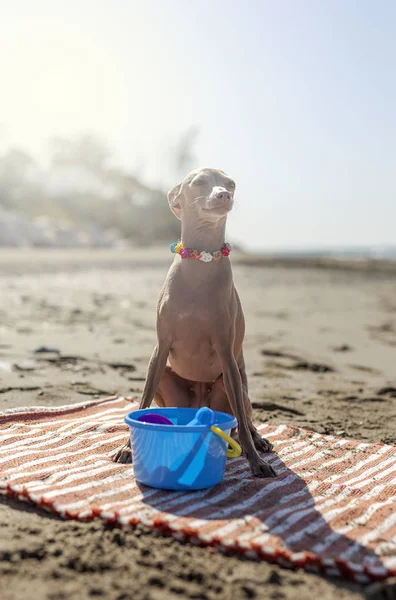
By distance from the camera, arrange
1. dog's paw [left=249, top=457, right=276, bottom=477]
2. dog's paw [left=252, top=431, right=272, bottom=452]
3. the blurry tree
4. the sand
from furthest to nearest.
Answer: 1. the blurry tree
2. dog's paw [left=252, top=431, right=272, bottom=452]
3. dog's paw [left=249, top=457, right=276, bottom=477]
4. the sand

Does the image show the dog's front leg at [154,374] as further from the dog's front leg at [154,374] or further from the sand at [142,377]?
the sand at [142,377]

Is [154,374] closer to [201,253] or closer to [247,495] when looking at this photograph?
[201,253]

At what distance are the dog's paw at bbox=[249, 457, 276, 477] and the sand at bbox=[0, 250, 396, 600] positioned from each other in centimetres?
105

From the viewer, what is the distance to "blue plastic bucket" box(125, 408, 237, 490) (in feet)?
10.0

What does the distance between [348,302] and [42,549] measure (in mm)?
12096

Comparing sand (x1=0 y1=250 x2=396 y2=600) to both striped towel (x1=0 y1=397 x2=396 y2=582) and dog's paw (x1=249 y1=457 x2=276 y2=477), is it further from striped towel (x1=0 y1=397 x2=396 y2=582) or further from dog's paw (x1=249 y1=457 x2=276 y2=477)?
A: dog's paw (x1=249 y1=457 x2=276 y2=477)

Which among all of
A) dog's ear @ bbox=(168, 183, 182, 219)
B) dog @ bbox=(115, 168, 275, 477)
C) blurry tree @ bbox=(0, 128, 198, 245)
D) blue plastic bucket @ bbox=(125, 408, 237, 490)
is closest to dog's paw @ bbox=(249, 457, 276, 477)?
dog @ bbox=(115, 168, 275, 477)

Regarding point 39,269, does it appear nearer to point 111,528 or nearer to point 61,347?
point 61,347

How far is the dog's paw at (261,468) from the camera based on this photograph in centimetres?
354

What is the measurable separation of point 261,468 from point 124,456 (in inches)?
30.6

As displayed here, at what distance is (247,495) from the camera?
3.18 m

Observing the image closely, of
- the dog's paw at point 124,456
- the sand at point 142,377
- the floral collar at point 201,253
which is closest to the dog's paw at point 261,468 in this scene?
the dog's paw at point 124,456

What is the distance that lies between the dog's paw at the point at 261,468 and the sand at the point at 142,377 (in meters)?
1.05

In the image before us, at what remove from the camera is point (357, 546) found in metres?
2.63
